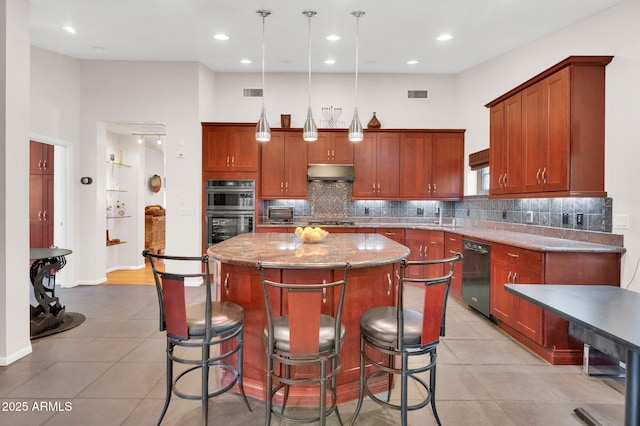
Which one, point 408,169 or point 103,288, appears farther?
point 408,169

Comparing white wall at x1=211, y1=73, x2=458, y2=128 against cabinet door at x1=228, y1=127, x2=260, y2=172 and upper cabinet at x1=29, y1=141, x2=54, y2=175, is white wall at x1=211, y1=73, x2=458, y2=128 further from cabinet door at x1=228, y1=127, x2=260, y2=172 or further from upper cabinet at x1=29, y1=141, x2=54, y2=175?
upper cabinet at x1=29, y1=141, x2=54, y2=175

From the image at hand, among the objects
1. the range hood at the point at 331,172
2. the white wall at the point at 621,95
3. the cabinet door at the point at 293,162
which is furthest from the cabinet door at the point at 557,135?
the cabinet door at the point at 293,162

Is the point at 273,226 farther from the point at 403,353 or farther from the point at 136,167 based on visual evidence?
the point at 403,353

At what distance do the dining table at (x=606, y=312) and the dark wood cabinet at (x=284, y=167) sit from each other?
433cm

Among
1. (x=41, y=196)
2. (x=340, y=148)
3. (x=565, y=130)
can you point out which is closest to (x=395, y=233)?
(x=340, y=148)

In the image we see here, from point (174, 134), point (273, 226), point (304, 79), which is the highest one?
point (304, 79)

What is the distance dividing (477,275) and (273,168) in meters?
3.50

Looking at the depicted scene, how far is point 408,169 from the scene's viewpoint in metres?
5.88

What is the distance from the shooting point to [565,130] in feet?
10.5

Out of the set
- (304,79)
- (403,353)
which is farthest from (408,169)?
(403,353)

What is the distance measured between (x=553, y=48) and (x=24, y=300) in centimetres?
610

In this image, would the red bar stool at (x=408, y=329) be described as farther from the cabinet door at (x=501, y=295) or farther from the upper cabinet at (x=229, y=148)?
the upper cabinet at (x=229, y=148)

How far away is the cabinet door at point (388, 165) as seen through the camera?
19.2 feet

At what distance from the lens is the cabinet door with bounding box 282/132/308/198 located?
5.82 m
